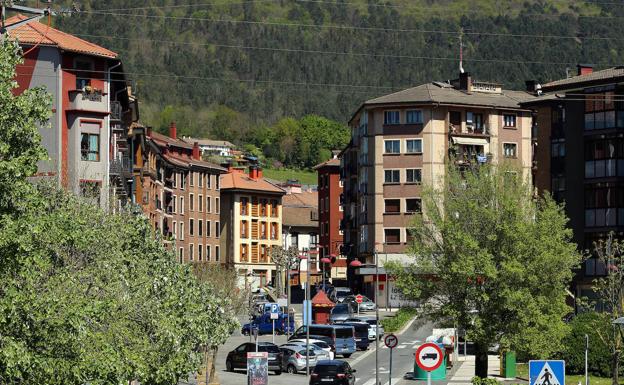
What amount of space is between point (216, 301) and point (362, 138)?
2933 inches

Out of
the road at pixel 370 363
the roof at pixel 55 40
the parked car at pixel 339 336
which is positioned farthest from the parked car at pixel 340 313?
the roof at pixel 55 40

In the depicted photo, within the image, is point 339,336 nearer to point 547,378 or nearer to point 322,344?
point 322,344

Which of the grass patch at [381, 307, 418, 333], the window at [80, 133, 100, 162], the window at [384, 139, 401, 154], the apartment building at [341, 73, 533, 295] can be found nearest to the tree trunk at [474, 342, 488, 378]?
the window at [80, 133, 100, 162]

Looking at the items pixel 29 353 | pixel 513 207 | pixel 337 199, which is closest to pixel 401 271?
pixel 513 207

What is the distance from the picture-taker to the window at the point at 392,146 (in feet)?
431

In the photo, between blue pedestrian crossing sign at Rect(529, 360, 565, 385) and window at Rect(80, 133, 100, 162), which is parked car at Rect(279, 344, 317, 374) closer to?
window at Rect(80, 133, 100, 162)

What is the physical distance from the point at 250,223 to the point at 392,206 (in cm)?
4927

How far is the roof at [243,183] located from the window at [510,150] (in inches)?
1907

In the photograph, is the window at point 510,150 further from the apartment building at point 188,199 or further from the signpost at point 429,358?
the signpost at point 429,358

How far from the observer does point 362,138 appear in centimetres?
13562

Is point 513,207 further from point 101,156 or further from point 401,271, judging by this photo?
point 101,156

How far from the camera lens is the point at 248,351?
75.6 metres

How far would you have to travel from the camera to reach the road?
Answer: 71.9 meters

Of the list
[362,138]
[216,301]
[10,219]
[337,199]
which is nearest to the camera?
[10,219]
